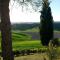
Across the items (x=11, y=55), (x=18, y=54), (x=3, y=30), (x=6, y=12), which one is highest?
(x=6, y=12)

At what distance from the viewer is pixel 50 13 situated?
2620 centimetres

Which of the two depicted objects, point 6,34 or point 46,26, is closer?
point 6,34

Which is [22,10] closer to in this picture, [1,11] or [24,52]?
[1,11]

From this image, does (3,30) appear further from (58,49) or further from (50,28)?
(50,28)

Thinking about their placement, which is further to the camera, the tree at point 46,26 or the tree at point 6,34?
the tree at point 46,26

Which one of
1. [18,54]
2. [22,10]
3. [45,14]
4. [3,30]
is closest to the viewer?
[3,30]

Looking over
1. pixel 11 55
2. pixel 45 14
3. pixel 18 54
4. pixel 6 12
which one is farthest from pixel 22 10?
pixel 45 14

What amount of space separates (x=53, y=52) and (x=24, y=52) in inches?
404

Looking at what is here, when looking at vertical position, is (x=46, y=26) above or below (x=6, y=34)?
below

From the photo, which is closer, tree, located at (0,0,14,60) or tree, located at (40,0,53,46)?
tree, located at (0,0,14,60)

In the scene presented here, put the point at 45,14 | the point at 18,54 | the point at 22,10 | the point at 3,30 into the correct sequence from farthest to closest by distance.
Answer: the point at 45,14 < the point at 18,54 < the point at 22,10 < the point at 3,30

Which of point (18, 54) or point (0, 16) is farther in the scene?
point (18, 54)

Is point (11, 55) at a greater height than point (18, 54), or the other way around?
point (11, 55)

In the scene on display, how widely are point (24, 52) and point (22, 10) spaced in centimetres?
949
